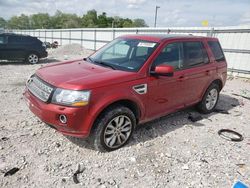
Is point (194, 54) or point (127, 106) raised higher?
point (194, 54)

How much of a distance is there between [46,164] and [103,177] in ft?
2.85

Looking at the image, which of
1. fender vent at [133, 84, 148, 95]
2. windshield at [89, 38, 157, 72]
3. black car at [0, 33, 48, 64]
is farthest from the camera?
black car at [0, 33, 48, 64]

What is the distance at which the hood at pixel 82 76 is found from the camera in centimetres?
318

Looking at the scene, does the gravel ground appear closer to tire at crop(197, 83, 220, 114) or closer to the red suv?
the red suv

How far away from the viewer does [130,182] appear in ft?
9.91

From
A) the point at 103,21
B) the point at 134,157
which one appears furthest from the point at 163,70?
the point at 103,21

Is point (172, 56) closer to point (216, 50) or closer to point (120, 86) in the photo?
point (120, 86)

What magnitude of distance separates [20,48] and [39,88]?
10236 mm

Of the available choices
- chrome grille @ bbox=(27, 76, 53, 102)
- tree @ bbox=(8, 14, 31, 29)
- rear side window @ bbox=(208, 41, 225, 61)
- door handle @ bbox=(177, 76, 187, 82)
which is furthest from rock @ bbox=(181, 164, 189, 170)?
tree @ bbox=(8, 14, 31, 29)

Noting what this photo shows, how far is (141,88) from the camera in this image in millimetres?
3666

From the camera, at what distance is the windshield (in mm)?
3856

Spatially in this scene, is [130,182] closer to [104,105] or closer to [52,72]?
[104,105]

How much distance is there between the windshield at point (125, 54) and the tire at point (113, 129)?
753 millimetres

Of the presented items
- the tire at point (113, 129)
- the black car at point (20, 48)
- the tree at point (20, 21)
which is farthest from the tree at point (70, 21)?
the tire at point (113, 129)
